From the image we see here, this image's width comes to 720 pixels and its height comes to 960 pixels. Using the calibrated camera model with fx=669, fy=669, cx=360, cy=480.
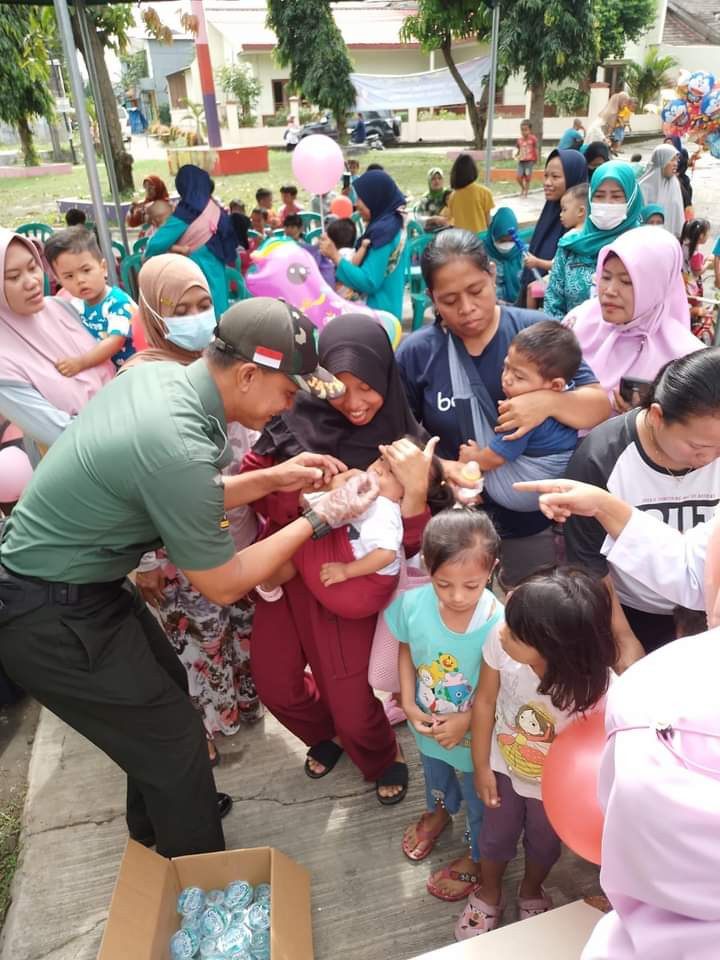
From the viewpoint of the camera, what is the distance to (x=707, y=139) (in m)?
5.82

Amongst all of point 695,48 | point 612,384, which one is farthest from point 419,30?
point 612,384

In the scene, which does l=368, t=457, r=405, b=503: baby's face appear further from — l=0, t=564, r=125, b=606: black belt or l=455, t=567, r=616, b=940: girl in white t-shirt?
l=0, t=564, r=125, b=606: black belt

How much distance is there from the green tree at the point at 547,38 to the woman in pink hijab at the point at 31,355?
1846cm

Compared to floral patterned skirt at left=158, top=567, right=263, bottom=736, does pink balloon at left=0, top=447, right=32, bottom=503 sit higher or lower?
higher

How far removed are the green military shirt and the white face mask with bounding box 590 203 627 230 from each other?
265cm

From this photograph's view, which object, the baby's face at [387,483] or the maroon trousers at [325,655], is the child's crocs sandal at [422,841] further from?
the baby's face at [387,483]

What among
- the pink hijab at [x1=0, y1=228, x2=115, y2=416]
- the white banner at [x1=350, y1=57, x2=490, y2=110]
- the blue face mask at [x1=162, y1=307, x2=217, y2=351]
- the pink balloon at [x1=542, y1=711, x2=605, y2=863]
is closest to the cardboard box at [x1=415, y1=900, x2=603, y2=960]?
the pink balloon at [x1=542, y1=711, x2=605, y2=863]

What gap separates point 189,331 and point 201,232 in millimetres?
2758

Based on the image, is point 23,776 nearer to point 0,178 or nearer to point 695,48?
point 0,178

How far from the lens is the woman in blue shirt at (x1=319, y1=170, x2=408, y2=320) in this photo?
4711 mm

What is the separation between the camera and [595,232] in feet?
11.5

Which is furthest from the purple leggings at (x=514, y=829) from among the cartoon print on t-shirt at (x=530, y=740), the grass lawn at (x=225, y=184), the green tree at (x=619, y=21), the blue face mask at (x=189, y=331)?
the green tree at (x=619, y=21)

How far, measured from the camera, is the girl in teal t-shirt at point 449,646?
5.67 feet

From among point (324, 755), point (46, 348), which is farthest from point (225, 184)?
point (324, 755)
